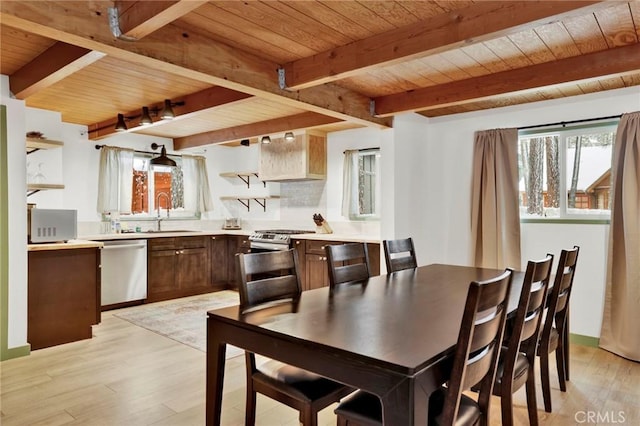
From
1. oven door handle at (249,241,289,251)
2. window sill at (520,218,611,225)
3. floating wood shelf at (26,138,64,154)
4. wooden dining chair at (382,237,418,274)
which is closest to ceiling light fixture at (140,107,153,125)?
floating wood shelf at (26,138,64,154)

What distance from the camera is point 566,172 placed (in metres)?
4.05

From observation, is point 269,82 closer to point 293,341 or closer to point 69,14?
point 69,14

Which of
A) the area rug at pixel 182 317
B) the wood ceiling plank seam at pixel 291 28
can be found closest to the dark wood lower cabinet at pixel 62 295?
the area rug at pixel 182 317

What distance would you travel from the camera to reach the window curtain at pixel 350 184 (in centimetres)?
533

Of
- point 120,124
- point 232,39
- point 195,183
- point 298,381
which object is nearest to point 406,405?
point 298,381

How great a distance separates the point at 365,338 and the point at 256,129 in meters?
4.03

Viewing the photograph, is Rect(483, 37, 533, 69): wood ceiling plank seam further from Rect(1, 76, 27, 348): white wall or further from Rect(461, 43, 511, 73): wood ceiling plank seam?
Rect(1, 76, 27, 348): white wall

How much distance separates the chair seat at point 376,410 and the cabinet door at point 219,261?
4.61m

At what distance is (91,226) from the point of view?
538 centimetres

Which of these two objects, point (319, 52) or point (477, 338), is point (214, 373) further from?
point (319, 52)

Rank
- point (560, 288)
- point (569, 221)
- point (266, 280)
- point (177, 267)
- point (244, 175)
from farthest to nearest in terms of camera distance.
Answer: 1. point (244, 175)
2. point (177, 267)
3. point (569, 221)
4. point (560, 288)
5. point (266, 280)

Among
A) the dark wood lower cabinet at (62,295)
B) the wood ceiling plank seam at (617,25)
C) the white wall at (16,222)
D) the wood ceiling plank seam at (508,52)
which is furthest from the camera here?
the dark wood lower cabinet at (62,295)

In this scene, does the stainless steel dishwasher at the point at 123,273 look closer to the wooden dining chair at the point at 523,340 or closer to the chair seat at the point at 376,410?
the chair seat at the point at 376,410

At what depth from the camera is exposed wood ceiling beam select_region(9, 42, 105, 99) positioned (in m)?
2.60
